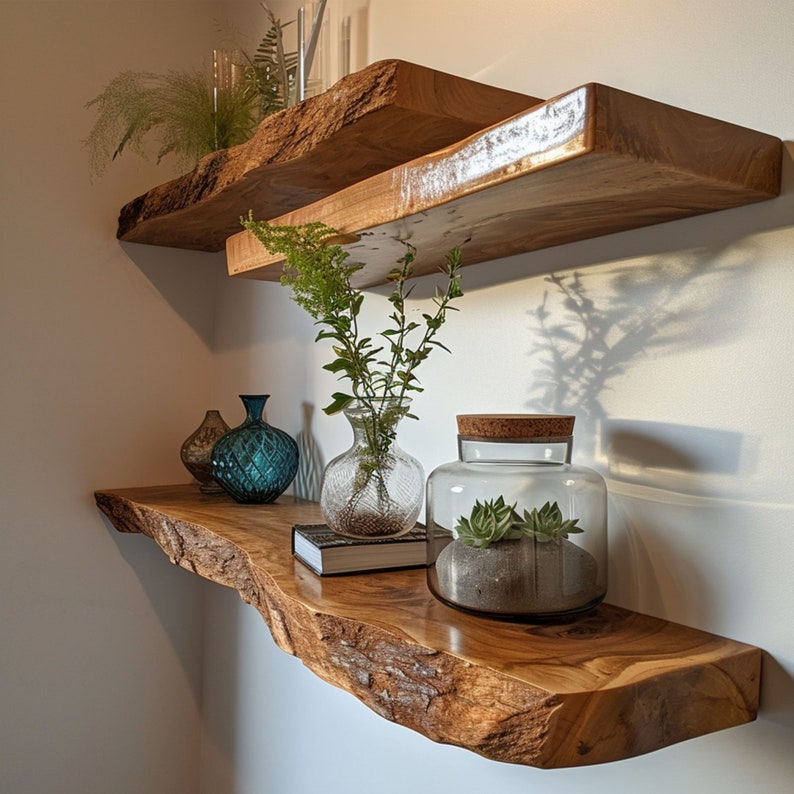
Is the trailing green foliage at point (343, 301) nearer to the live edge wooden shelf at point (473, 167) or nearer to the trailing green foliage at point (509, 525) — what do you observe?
the live edge wooden shelf at point (473, 167)

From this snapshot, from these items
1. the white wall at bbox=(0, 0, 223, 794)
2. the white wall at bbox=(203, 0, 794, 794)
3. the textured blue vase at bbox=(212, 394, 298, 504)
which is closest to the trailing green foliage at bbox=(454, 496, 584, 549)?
the white wall at bbox=(203, 0, 794, 794)

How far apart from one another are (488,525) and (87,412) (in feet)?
3.52

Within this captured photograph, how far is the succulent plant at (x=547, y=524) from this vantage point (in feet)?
2.30

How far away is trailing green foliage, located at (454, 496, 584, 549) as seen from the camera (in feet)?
2.31

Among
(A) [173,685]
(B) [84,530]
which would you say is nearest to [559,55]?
(B) [84,530]

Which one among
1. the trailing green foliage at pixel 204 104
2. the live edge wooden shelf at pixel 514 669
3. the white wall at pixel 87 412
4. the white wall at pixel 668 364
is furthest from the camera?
the white wall at pixel 87 412

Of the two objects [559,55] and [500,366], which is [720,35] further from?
[500,366]

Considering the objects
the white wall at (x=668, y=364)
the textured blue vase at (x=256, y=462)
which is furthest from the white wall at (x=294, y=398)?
the textured blue vase at (x=256, y=462)

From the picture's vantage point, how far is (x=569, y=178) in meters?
0.61

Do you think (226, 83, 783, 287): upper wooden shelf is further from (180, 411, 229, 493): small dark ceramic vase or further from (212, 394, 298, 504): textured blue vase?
(180, 411, 229, 493): small dark ceramic vase

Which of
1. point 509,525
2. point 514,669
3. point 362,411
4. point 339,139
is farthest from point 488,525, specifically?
point 339,139

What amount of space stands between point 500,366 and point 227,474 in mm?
604

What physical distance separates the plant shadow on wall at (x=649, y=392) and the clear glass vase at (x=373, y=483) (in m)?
0.17

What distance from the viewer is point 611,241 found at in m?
0.81
